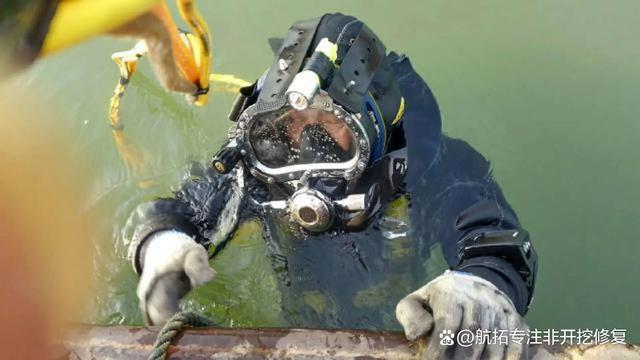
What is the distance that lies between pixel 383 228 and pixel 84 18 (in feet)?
5.54

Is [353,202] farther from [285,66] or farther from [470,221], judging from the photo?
[285,66]

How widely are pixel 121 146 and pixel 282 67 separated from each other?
2021 millimetres

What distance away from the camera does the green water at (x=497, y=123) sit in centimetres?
319

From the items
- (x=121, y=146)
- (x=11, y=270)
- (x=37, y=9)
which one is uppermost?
(x=37, y=9)

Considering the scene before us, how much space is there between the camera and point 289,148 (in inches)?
89.0

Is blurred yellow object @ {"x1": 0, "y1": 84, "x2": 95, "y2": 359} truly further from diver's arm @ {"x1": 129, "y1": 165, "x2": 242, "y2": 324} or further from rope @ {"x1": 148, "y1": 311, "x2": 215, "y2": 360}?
diver's arm @ {"x1": 129, "y1": 165, "x2": 242, "y2": 324}

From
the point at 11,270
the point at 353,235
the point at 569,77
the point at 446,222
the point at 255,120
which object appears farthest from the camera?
the point at 569,77

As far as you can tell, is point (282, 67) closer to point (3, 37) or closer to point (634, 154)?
point (3, 37)

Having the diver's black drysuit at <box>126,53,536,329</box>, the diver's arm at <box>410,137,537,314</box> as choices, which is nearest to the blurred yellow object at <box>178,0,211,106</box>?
the diver's black drysuit at <box>126,53,536,329</box>

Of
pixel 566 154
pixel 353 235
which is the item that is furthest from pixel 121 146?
pixel 566 154

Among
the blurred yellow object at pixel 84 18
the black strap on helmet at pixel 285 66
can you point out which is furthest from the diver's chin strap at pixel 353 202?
the blurred yellow object at pixel 84 18

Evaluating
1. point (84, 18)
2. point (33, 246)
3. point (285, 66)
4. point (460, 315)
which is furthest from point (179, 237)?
point (33, 246)

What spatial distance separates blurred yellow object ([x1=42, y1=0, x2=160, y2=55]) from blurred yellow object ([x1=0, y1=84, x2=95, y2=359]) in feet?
0.95

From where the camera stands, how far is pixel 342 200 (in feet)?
7.30
